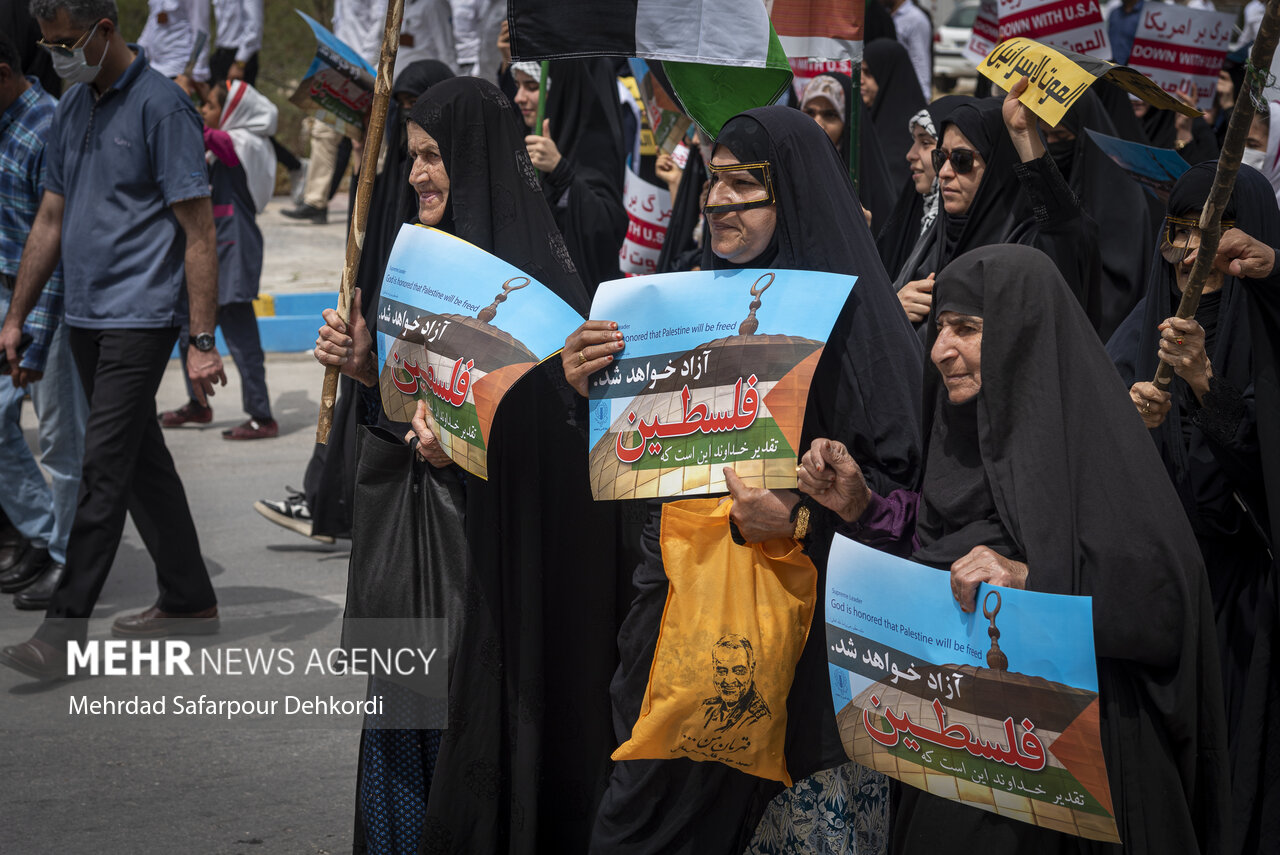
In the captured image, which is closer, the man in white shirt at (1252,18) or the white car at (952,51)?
the man in white shirt at (1252,18)

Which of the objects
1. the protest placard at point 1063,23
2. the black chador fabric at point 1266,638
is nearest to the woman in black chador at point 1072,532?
the black chador fabric at point 1266,638

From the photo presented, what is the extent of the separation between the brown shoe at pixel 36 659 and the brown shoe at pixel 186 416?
155 inches

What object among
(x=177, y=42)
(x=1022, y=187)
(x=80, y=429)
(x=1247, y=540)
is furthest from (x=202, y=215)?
(x=177, y=42)

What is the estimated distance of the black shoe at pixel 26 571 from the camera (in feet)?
18.6

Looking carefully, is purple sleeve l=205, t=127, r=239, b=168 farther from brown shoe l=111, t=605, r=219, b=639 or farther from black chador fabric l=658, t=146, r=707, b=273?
brown shoe l=111, t=605, r=219, b=639

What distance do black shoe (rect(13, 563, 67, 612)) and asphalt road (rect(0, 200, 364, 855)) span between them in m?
0.05

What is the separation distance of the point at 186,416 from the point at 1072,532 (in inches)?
287

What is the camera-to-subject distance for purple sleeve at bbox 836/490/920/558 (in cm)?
262

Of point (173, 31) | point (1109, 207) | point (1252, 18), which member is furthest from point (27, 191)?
point (1252, 18)

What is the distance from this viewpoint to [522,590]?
3.27m

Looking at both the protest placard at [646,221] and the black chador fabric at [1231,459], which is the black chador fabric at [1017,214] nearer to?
the black chador fabric at [1231,459]

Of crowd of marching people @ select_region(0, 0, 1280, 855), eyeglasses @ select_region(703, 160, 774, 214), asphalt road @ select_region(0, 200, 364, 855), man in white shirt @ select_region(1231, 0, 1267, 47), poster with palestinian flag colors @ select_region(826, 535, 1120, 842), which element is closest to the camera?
poster with palestinian flag colors @ select_region(826, 535, 1120, 842)

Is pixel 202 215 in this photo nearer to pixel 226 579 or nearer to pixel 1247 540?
pixel 226 579

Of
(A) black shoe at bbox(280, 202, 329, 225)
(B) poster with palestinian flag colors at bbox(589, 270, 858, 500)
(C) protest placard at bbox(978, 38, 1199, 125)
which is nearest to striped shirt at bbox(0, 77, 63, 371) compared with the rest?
(B) poster with palestinian flag colors at bbox(589, 270, 858, 500)
